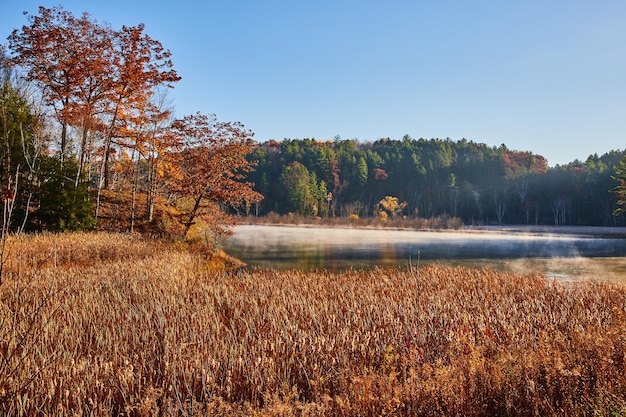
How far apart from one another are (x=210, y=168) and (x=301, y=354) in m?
15.3

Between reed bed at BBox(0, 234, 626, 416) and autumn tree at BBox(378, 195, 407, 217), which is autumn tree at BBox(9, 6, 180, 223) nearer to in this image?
reed bed at BBox(0, 234, 626, 416)

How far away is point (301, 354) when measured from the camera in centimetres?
554

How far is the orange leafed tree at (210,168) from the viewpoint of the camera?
19859 mm

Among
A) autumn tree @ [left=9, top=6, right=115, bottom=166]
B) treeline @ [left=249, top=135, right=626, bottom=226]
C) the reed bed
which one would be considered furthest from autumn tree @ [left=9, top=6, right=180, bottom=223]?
treeline @ [left=249, top=135, right=626, bottom=226]

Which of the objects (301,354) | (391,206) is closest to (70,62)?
(301,354)

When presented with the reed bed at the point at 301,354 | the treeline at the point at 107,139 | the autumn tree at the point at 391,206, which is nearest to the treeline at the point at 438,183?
the autumn tree at the point at 391,206

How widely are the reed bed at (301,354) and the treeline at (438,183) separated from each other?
239 feet

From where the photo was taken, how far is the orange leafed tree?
19.9m

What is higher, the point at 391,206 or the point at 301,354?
the point at 391,206

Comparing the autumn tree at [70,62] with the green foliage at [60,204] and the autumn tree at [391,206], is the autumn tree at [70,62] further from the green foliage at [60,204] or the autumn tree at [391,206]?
the autumn tree at [391,206]

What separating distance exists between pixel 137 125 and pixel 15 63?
6.26 m

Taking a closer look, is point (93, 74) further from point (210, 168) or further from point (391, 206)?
point (391, 206)

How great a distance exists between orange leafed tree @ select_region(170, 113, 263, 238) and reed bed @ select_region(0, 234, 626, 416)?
31.7ft

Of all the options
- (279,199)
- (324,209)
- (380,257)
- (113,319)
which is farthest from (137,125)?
(279,199)
